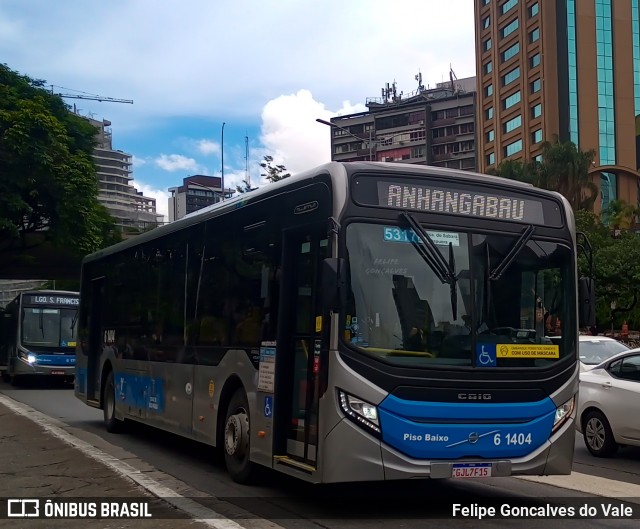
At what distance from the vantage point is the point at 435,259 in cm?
805

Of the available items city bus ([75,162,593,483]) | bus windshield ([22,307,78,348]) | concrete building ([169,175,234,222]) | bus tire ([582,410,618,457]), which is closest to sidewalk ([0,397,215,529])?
city bus ([75,162,593,483])

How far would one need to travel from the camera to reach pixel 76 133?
37344 mm

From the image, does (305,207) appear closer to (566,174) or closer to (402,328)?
(402,328)

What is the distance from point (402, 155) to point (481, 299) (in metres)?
122

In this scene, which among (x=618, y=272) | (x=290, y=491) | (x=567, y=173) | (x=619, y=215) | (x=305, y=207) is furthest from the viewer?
(x=567, y=173)

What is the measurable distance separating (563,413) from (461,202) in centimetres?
219

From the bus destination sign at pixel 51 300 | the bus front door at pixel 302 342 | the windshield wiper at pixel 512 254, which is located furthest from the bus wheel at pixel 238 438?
the bus destination sign at pixel 51 300

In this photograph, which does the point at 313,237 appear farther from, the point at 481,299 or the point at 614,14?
the point at 614,14

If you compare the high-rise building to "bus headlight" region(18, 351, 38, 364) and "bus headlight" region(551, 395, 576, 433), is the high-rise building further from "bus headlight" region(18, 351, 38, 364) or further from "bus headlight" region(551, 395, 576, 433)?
"bus headlight" region(551, 395, 576, 433)

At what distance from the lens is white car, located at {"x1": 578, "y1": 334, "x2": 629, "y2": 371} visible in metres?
18.0

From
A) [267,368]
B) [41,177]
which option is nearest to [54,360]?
[41,177]

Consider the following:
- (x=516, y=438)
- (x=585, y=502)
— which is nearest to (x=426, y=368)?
(x=516, y=438)

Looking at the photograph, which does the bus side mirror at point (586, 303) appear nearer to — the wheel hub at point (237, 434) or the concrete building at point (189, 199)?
the wheel hub at point (237, 434)

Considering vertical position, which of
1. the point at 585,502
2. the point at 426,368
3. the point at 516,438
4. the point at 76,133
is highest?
the point at 76,133
